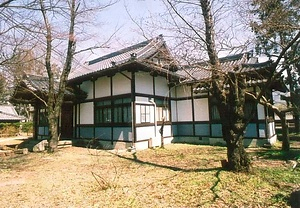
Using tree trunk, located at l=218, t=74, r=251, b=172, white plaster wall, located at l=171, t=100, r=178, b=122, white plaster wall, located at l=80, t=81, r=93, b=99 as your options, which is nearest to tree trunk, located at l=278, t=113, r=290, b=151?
tree trunk, located at l=218, t=74, r=251, b=172

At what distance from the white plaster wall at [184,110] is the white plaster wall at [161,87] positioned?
1182 millimetres

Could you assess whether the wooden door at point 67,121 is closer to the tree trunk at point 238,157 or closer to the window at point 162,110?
the window at point 162,110

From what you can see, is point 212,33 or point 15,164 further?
point 15,164

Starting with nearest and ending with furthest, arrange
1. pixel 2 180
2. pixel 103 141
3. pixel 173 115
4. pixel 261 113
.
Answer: pixel 2 180 → pixel 261 113 → pixel 103 141 → pixel 173 115

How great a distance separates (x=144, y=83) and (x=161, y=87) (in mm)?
1696

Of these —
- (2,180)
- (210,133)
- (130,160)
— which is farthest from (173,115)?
(2,180)

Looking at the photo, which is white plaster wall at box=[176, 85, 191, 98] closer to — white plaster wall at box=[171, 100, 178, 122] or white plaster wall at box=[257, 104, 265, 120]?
white plaster wall at box=[171, 100, 178, 122]

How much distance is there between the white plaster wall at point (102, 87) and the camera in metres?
12.5

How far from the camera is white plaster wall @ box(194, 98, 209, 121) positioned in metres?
13.1

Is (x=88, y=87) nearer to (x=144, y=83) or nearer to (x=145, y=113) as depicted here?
(x=144, y=83)

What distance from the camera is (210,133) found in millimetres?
12773

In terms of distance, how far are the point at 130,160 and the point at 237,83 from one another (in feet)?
16.3

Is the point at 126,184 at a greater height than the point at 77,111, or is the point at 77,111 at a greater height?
the point at 77,111

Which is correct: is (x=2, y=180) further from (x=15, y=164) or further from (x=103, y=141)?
(x=103, y=141)
